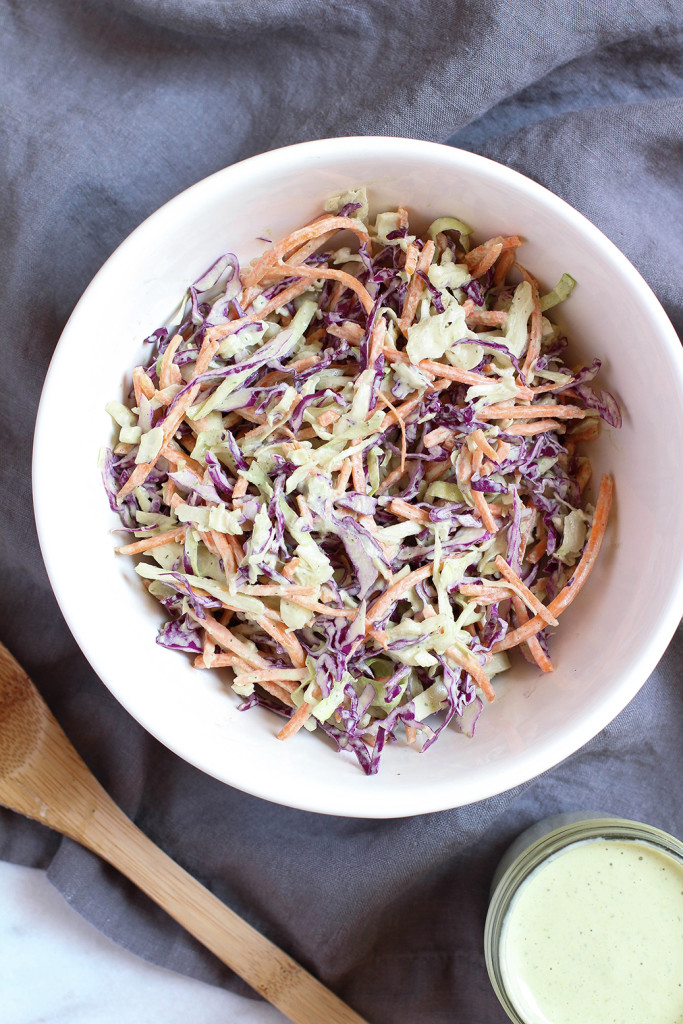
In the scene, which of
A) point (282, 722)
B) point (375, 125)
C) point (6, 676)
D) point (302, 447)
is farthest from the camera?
point (6, 676)

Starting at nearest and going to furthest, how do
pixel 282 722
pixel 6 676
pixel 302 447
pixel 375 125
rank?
pixel 302 447 < pixel 282 722 < pixel 375 125 < pixel 6 676

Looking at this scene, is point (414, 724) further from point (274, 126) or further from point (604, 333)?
point (274, 126)

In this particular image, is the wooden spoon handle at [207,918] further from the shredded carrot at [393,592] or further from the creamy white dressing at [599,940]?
the shredded carrot at [393,592]

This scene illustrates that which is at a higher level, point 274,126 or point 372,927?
point 274,126

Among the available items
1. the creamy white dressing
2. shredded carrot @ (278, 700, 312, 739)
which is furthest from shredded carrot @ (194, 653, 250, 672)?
the creamy white dressing

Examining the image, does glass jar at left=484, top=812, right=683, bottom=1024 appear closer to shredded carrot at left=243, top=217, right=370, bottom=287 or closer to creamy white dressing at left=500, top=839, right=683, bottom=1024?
creamy white dressing at left=500, top=839, right=683, bottom=1024

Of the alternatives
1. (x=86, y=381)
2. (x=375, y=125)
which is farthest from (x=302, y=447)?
(x=375, y=125)

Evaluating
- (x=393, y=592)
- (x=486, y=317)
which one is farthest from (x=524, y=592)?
(x=486, y=317)
